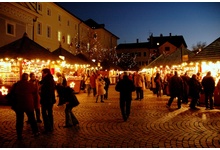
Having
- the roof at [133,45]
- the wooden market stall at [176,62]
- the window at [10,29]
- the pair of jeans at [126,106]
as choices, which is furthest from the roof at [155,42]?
the pair of jeans at [126,106]

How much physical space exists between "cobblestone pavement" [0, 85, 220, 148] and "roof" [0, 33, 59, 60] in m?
5.21

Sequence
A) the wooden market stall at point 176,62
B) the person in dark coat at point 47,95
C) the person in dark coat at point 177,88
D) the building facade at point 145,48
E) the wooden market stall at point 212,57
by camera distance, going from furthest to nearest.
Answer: the building facade at point 145,48
the wooden market stall at point 176,62
the wooden market stall at point 212,57
the person in dark coat at point 177,88
the person in dark coat at point 47,95

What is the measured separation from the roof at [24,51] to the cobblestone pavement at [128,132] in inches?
205

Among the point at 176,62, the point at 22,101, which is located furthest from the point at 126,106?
the point at 176,62

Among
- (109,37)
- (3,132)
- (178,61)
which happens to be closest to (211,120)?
(3,132)

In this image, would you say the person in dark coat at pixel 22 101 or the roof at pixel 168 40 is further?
the roof at pixel 168 40

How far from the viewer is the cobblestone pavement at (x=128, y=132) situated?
6.58 m

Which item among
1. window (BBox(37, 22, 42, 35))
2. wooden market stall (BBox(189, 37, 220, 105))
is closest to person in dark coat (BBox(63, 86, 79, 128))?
wooden market stall (BBox(189, 37, 220, 105))

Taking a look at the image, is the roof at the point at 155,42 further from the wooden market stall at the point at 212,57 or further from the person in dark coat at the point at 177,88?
the person in dark coat at the point at 177,88

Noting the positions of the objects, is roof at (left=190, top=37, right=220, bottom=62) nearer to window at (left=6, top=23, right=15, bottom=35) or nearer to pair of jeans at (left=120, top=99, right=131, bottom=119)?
pair of jeans at (left=120, top=99, right=131, bottom=119)

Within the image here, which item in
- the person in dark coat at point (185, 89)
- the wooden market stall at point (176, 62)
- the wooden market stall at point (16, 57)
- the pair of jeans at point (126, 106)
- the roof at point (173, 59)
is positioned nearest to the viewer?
the pair of jeans at point (126, 106)

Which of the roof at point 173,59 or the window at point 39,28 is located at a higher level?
the window at point 39,28

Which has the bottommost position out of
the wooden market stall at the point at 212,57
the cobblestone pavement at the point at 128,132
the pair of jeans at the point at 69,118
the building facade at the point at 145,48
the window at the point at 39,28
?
the cobblestone pavement at the point at 128,132

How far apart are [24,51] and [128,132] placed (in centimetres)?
989
